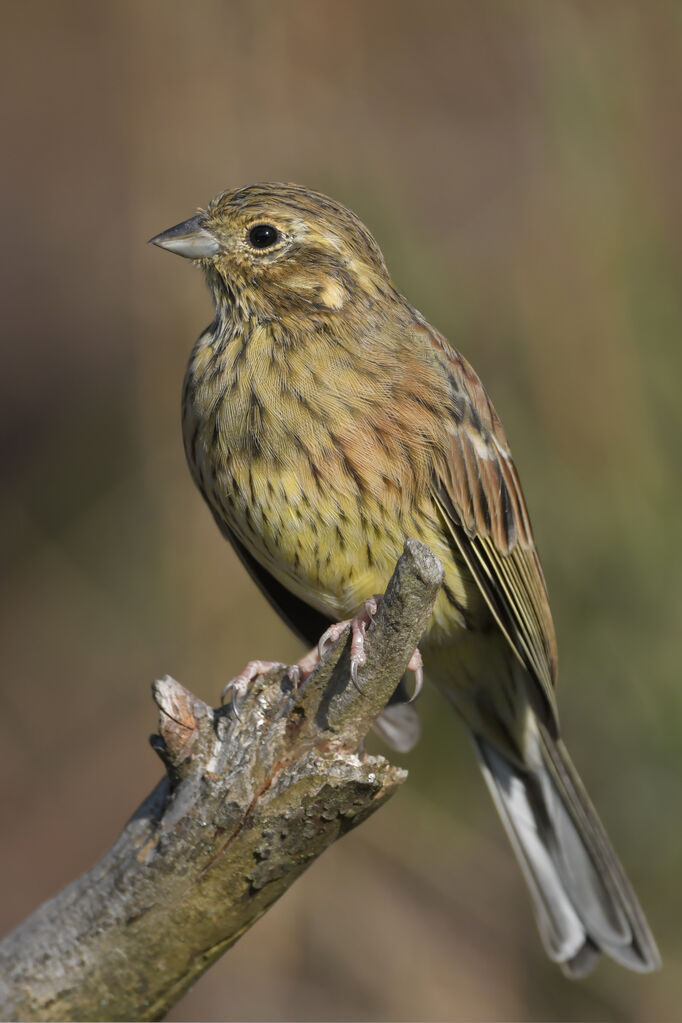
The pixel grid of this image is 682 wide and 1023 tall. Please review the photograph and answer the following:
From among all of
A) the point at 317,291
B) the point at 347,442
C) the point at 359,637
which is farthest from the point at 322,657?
the point at 317,291

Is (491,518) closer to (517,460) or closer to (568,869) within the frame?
(568,869)

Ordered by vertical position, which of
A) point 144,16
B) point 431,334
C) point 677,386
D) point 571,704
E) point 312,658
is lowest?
point 571,704

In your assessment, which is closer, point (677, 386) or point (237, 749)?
point (237, 749)

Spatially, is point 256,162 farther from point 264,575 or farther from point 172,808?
point 172,808

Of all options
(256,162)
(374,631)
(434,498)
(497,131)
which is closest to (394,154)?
(497,131)

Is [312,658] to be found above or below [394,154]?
below

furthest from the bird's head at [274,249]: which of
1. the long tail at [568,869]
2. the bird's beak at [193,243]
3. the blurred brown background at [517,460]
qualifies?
the blurred brown background at [517,460]

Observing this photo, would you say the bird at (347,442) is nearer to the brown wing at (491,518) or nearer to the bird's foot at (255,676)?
the brown wing at (491,518)
